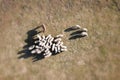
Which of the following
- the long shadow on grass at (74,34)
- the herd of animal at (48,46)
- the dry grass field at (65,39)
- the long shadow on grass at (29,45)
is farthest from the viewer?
the long shadow on grass at (74,34)

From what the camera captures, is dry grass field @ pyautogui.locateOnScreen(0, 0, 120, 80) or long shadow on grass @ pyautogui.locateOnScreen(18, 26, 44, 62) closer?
dry grass field @ pyautogui.locateOnScreen(0, 0, 120, 80)

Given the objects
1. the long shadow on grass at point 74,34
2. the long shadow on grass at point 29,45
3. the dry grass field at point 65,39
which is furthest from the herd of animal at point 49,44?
the dry grass field at point 65,39

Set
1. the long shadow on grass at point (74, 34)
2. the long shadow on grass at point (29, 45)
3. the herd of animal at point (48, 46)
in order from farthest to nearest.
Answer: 1. the long shadow on grass at point (74, 34)
2. the long shadow on grass at point (29, 45)
3. the herd of animal at point (48, 46)

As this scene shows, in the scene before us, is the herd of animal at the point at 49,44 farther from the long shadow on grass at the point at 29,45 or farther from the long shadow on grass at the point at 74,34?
the long shadow on grass at the point at 29,45

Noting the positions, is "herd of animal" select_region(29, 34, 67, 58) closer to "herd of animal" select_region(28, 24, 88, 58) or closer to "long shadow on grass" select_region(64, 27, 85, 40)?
"herd of animal" select_region(28, 24, 88, 58)

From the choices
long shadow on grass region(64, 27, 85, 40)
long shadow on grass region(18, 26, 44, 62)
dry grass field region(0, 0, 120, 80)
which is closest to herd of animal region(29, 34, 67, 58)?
long shadow on grass region(18, 26, 44, 62)

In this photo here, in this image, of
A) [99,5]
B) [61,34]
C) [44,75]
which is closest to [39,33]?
[61,34]
